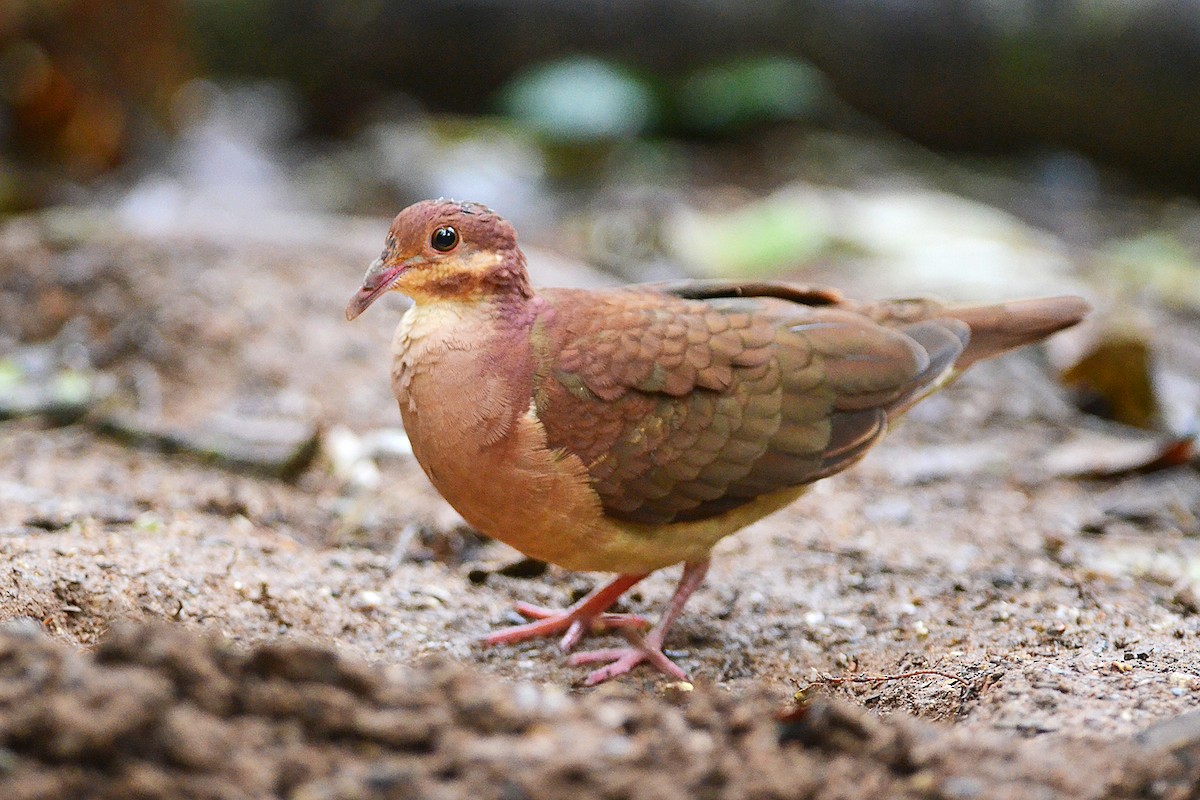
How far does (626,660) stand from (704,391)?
2.79ft

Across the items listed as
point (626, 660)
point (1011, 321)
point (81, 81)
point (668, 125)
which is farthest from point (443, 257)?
point (668, 125)

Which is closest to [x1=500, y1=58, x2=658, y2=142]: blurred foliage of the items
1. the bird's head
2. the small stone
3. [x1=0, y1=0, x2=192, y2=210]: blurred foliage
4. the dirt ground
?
[x1=0, y1=0, x2=192, y2=210]: blurred foliage

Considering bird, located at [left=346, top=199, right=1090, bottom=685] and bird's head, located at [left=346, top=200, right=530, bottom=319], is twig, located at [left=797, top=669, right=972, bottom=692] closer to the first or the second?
bird, located at [left=346, top=199, right=1090, bottom=685]

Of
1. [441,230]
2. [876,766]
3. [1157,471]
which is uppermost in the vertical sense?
[441,230]

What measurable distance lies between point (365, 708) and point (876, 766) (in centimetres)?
97

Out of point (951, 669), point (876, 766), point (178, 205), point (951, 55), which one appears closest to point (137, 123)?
point (178, 205)

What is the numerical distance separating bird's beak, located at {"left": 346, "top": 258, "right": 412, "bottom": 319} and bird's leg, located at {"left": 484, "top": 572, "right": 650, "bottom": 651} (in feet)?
3.56

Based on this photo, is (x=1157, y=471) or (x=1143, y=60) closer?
(x=1157, y=471)

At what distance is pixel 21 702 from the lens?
2.12 meters

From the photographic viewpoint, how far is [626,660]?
12.2ft

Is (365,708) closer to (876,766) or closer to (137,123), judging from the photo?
(876,766)

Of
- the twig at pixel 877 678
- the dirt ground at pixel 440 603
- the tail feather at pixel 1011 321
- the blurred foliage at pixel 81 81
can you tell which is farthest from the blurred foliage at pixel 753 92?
the twig at pixel 877 678

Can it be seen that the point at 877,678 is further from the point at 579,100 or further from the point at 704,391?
the point at 579,100

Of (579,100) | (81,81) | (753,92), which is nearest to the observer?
A: (81,81)
